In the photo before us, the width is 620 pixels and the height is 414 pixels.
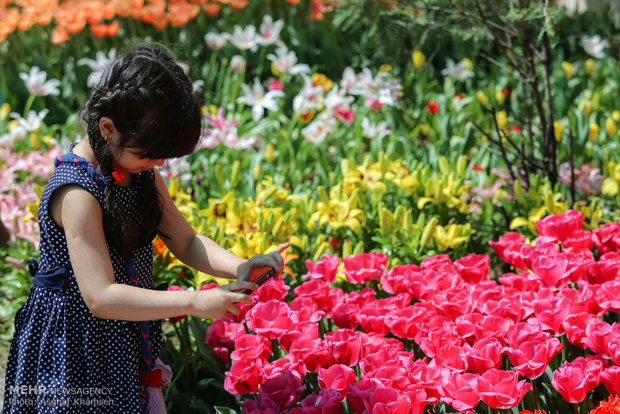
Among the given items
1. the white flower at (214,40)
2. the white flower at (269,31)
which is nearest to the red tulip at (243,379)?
the white flower at (269,31)

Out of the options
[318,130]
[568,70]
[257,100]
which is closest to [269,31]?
[257,100]

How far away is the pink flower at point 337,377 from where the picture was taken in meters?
1.62

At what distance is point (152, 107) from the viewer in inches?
59.2

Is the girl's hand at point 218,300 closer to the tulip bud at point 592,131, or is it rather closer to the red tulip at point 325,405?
the red tulip at point 325,405

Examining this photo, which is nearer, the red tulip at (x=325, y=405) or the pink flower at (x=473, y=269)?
the red tulip at (x=325, y=405)

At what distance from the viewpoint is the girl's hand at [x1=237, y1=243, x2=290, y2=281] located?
161 centimetres

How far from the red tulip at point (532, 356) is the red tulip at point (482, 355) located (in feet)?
0.10

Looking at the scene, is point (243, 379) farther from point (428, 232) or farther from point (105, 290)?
point (428, 232)

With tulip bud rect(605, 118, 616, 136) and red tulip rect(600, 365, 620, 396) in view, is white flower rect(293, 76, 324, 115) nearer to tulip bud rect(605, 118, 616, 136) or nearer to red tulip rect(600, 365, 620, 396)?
tulip bud rect(605, 118, 616, 136)

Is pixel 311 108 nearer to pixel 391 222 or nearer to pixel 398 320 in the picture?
pixel 391 222

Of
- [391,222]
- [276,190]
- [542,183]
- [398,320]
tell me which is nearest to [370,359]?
[398,320]

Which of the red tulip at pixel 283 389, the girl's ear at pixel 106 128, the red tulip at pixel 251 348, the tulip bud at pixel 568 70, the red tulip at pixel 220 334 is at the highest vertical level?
the girl's ear at pixel 106 128

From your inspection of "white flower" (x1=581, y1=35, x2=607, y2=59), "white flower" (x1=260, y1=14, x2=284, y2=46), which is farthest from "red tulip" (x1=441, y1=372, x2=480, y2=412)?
"white flower" (x1=581, y1=35, x2=607, y2=59)

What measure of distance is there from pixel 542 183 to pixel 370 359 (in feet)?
5.34
